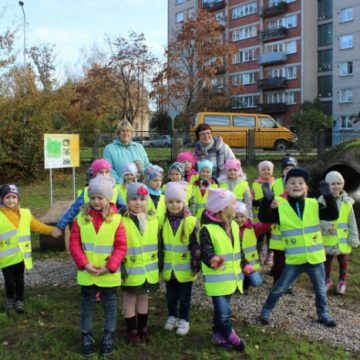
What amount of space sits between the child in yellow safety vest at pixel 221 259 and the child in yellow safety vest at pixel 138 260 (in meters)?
0.47

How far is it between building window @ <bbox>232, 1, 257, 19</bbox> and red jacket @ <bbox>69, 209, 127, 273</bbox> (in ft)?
163

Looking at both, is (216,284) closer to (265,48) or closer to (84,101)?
(84,101)

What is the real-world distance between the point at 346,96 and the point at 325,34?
7.10 metres

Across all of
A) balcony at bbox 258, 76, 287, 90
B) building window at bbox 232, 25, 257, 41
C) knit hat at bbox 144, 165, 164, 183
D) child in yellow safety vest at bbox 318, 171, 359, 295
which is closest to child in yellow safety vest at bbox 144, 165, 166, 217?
knit hat at bbox 144, 165, 164, 183

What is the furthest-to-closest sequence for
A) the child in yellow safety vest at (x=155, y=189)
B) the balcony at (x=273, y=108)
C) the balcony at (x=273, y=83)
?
the balcony at (x=273, y=83), the balcony at (x=273, y=108), the child in yellow safety vest at (x=155, y=189)

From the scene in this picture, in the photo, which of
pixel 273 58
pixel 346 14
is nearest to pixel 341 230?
pixel 346 14

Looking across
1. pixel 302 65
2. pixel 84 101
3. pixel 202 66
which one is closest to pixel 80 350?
pixel 202 66

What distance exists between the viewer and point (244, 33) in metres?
51.1

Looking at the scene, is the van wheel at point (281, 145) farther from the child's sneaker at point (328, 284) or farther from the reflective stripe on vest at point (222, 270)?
the reflective stripe on vest at point (222, 270)

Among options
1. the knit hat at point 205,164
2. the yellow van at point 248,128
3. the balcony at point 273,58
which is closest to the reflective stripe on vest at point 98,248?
the knit hat at point 205,164

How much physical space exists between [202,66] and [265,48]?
741 inches

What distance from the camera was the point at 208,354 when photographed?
3979 mm

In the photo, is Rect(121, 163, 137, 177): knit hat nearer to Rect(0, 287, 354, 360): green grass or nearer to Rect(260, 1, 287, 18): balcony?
Rect(0, 287, 354, 360): green grass

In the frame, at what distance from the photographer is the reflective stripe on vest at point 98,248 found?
3.96m
